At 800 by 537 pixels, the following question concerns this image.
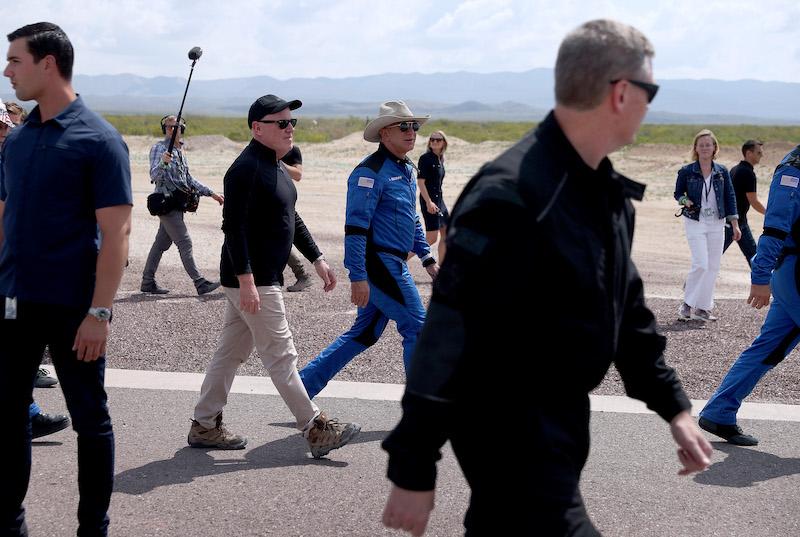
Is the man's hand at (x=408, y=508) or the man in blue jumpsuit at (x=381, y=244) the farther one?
the man in blue jumpsuit at (x=381, y=244)

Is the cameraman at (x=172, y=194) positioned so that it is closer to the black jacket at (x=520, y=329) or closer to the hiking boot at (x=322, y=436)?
the hiking boot at (x=322, y=436)

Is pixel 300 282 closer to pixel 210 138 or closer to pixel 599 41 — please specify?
pixel 599 41

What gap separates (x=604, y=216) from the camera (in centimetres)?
238

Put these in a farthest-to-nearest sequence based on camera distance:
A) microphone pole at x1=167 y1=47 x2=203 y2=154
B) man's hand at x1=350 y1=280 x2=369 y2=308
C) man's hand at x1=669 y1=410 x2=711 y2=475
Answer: microphone pole at x1=167 y1=47 x2=203 y2=154, man's hand at x1=350 y1=280 x2=369 y2=308, man's hand at x1=669 y1=410 x2=711 y2=475

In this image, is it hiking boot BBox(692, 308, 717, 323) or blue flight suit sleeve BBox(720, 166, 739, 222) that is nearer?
hiking boot BBox(692, 308, 717, 323)

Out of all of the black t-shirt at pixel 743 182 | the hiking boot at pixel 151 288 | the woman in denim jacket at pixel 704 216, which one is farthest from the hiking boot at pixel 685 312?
the hiking boot at pixel 151 288

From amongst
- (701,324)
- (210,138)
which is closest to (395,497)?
(701,324)

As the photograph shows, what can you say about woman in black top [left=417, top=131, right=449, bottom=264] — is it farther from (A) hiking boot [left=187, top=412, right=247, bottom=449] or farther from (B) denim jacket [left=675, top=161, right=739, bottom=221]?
(A) hiking boot [left=187, top=412, right=247, bottom=449]

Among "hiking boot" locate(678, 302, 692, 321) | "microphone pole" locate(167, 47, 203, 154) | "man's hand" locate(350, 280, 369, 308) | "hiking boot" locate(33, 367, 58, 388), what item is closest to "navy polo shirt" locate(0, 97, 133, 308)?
"man's hand" locate(350, 280, 369, 308)

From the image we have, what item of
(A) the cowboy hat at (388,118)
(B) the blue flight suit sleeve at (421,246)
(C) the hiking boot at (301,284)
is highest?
(A) the cowboy hat at (388,118)

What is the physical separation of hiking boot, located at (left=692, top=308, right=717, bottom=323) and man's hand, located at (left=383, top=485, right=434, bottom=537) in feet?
25.8

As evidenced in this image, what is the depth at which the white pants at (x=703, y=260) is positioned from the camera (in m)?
9.54

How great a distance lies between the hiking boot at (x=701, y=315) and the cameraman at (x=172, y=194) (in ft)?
16.1

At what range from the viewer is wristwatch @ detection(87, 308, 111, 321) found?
3598 mm
